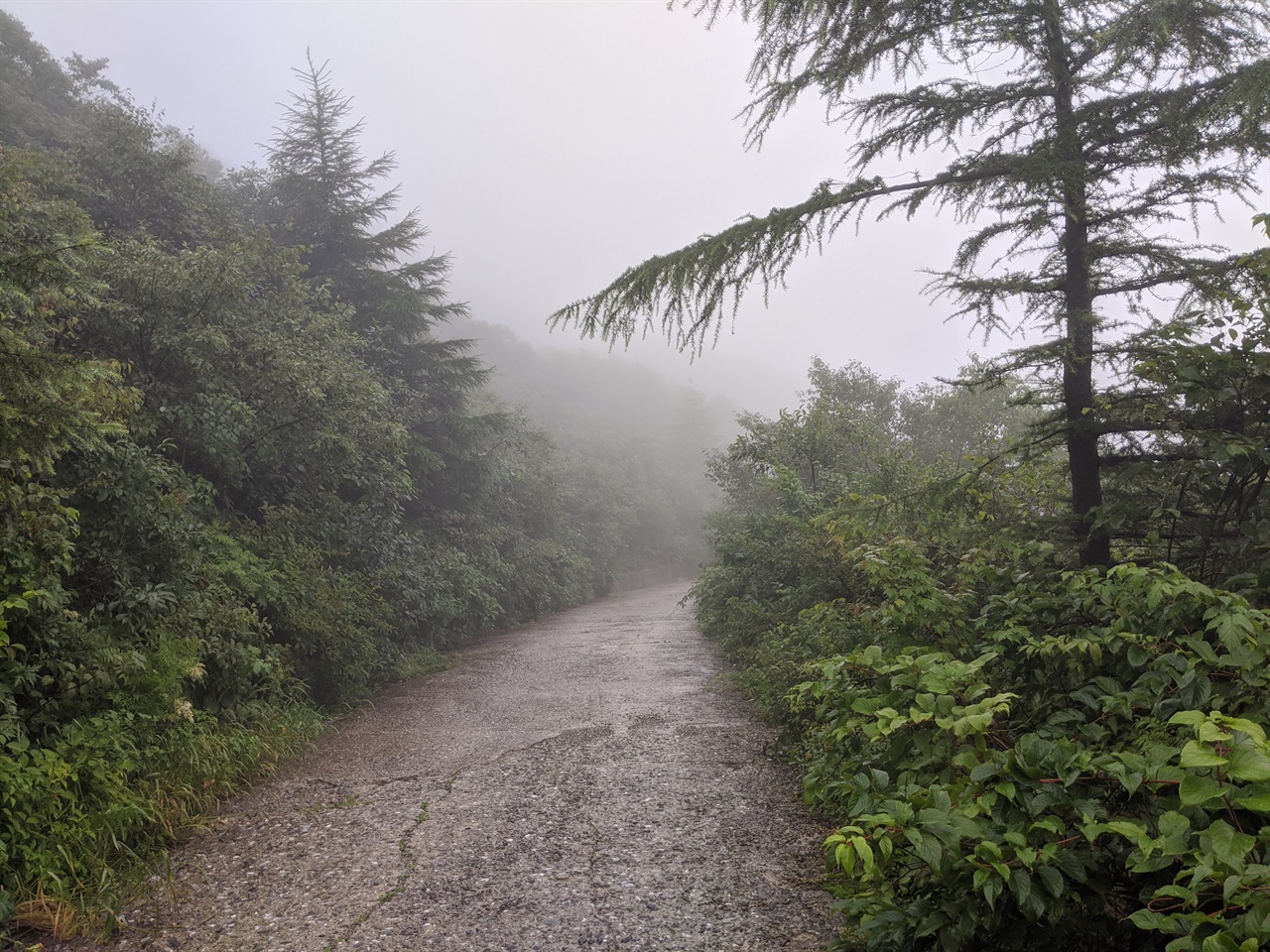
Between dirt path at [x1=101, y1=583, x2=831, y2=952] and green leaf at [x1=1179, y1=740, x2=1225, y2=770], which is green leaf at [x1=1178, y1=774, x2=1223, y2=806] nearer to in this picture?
green leaf at [x1=1179, y1=740, x2=1225, y2=770]

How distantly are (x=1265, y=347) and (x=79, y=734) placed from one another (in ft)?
20.8

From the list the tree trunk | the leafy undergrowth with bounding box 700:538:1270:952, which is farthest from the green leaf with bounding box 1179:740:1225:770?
the tree trunk

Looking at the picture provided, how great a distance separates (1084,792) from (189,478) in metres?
8.08

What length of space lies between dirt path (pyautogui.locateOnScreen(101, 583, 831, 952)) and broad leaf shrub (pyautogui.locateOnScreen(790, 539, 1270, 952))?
87cm

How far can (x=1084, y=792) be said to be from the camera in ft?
7.07

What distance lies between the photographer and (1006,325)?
4777mm

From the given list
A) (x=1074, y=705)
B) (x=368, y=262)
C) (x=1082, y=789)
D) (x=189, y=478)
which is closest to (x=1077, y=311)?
(x=1074, y=705)

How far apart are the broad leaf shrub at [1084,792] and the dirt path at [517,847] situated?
2.84 ft

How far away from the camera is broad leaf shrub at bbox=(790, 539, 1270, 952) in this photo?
163 centimetres

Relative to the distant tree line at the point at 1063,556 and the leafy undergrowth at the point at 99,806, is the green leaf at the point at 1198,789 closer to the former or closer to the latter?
the distant tree line at the point at 1063,556

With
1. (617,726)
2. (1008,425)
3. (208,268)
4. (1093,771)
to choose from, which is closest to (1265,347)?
(1093,771)

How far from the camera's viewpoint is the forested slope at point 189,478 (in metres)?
4.12

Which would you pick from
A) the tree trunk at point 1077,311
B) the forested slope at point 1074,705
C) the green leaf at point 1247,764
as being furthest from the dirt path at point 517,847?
the tree trunk at point 1077,311

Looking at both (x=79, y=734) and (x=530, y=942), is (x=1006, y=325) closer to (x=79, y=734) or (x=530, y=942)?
(x=530, y=942)
